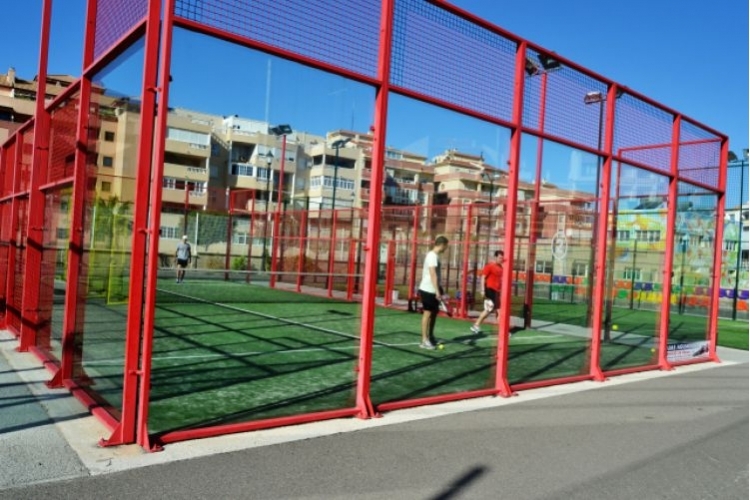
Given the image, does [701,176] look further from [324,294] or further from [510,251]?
[324,294]

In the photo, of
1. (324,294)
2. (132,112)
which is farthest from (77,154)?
(324,294)

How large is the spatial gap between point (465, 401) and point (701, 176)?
7110mm

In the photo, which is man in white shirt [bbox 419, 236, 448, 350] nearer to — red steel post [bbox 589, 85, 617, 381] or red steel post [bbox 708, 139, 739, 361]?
red steel post [bbox 589, 85, 617, 381]

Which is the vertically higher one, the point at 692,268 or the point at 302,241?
the point at 302,241

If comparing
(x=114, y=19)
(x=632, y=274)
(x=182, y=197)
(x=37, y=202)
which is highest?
(x=114, y=19)

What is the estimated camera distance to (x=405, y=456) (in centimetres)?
505

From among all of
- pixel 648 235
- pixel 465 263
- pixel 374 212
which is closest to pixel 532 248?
pixel 465 263

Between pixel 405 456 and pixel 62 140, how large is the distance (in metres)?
5.38

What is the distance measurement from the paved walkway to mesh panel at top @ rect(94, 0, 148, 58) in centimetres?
324

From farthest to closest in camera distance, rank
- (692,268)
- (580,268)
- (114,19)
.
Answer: (580,268) → (692,268) → (114,19)

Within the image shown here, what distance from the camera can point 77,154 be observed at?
6.22m

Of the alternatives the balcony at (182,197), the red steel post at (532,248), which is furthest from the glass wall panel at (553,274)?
the balcony at (182,197)

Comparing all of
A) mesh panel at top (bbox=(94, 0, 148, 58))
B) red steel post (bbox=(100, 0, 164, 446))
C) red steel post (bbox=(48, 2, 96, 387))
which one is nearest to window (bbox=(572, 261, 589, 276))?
red steel post (bbox=(48, 2, 96, 387))

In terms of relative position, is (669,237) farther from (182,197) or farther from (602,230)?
(182,197)
